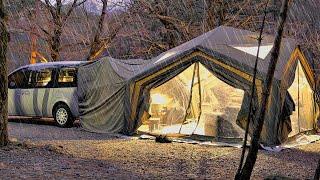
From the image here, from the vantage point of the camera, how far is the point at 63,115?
14406 mm

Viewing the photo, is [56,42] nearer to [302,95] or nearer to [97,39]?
[97,39]

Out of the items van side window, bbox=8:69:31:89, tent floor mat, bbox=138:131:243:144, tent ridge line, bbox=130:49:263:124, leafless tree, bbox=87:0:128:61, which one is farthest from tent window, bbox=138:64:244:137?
leafless tree, bbox=87:0:128:61

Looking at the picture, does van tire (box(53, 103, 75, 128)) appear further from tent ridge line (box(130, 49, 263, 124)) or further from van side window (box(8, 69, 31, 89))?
tent ridge line (box(130, 49, 263, 124))

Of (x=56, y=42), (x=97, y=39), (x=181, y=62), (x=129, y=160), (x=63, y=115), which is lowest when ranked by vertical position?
(x=129, y=160)

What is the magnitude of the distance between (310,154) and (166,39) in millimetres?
13415

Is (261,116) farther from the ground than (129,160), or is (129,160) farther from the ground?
(261,116)

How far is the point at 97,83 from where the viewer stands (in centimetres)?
1400

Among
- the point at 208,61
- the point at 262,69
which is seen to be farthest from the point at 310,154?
the point at 208,61

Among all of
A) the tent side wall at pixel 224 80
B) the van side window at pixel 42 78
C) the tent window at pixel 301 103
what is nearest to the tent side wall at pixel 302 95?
the tent window at pixel 301 103

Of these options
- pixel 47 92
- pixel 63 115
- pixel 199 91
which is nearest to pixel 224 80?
pixel 199 91

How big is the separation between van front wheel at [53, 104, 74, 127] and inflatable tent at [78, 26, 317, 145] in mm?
416

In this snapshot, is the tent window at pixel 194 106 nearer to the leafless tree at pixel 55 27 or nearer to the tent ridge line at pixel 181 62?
the tent ridge line at pixel 181 62

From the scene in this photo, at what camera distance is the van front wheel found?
14.3 metres

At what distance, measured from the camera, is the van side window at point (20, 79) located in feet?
49.6
